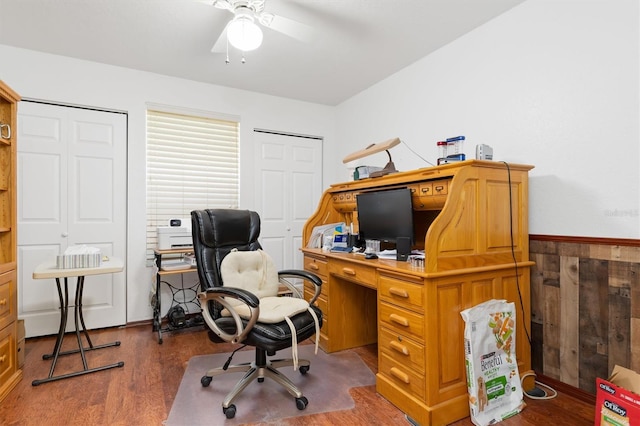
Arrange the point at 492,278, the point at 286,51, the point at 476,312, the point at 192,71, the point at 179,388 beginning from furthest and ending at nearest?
the point at 192,71 → the point at 286,51 → the point at 179,388 → the point at 492,278 → the point at 476,312

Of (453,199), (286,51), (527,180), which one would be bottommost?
(453,199)

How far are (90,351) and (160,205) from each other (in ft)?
4.97

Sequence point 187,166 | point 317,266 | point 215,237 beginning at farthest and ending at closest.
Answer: point 187,166 → point 317,266 → point 215,237

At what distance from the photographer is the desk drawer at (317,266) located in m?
2.92

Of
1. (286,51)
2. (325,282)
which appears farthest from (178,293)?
(286,51)

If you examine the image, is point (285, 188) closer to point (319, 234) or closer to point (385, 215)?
point (319, 234)

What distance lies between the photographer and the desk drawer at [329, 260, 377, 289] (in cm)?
236

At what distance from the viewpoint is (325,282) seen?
9.46 ft

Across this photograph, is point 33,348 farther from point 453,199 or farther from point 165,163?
point 453,199

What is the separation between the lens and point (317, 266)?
119 inches

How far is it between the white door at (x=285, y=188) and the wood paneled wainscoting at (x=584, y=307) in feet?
8.88

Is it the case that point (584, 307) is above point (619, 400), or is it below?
above

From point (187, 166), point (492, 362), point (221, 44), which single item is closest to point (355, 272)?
point (492, 362)

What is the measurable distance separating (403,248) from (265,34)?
6.79 feet
